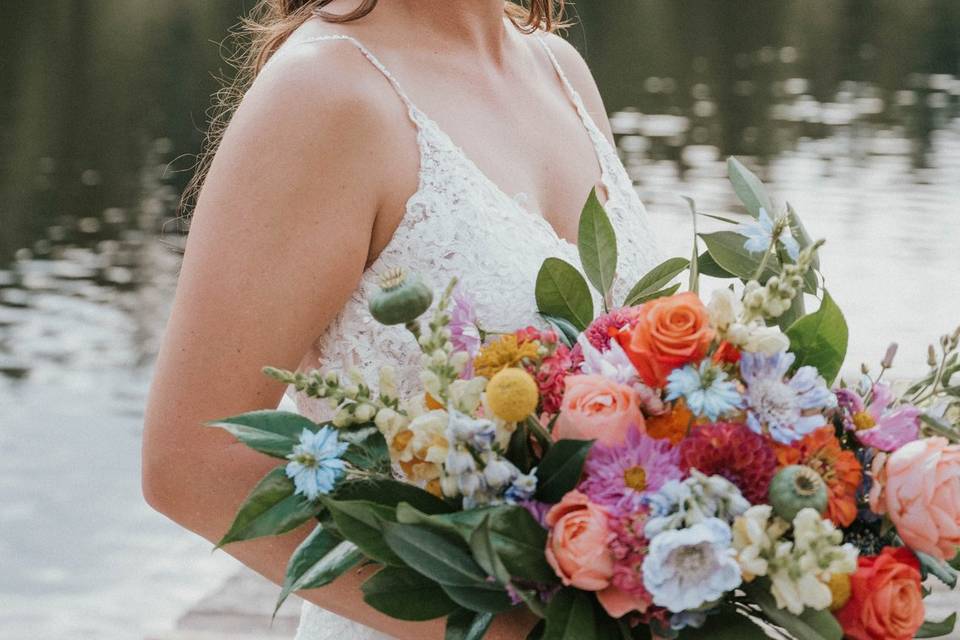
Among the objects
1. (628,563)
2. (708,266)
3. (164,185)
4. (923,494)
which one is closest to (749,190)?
(708,266)

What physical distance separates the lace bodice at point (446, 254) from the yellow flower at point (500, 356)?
35 centimetres

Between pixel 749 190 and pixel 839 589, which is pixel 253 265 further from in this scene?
pixel 839 589

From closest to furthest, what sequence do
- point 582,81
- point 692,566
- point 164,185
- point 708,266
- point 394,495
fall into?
point 692,566 → point 394,495 → point 708,266 → point 582,81 → point 164,185

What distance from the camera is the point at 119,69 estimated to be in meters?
19.4

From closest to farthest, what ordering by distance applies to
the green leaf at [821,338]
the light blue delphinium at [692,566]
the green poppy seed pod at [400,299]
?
the light blue delphinium at [692,566], the green poppy seed pod at [400,299], the green leaf at [821,338]

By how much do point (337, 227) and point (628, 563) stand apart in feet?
1.85

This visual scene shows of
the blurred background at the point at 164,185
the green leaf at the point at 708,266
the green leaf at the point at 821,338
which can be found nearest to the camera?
the green leaf at the point at 821,338

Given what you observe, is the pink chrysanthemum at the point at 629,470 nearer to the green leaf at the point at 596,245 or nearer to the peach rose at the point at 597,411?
the peach rose at the point at 597,411

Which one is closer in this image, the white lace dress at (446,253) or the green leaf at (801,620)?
the green leaf at (801,620)

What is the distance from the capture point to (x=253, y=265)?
1.44 metres

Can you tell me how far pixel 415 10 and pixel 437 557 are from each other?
979 millimetres

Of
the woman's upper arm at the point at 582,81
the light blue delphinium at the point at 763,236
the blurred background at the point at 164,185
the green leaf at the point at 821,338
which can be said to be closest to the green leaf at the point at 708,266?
the light blue delphinium at the point at 763,236

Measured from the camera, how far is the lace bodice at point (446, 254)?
161 centimetres

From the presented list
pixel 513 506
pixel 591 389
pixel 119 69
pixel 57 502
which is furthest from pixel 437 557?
pixel 119 69
